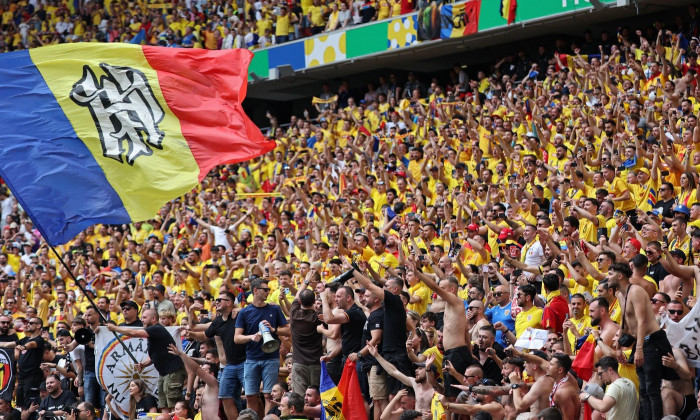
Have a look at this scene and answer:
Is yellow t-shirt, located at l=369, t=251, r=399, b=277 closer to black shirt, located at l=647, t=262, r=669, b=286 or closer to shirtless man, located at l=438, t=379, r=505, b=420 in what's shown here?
black shirt, located at l=647, t=262, r=669, b=286

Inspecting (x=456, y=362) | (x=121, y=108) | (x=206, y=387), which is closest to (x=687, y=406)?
(x=456, y=362)

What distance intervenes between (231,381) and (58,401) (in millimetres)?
2942

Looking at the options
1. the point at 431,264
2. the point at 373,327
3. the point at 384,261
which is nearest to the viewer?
the point at 373,327

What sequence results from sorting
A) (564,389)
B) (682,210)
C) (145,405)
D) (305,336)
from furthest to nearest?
1. (145,405)
2. (682,210)
3. (305,336)
4. (564,389)

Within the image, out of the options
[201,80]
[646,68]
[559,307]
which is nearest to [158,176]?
[201,80]

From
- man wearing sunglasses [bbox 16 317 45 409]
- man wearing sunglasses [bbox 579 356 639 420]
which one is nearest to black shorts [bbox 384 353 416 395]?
man wearing sunglasses [bbox 579 356 639 420]

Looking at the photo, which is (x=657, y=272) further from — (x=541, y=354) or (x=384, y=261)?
(x=384, y=261)

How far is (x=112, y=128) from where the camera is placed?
10273mm

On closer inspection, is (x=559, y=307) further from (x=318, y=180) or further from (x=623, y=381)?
Answer: (x=318, y=180)

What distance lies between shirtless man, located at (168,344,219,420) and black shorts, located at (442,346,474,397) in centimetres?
307

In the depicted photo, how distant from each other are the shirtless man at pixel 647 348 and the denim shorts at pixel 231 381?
15.6 feet

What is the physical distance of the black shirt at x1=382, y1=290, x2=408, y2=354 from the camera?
35.9 ft

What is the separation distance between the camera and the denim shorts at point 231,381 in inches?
484

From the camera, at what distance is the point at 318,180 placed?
67.6ft
